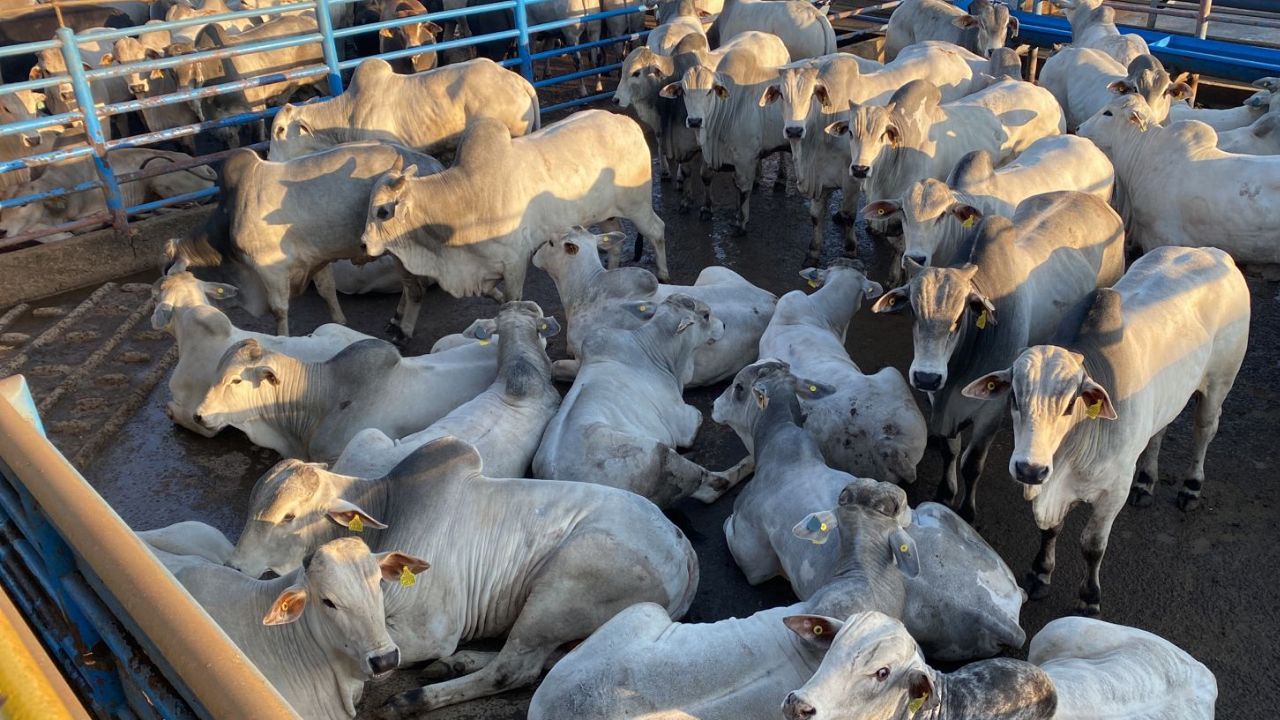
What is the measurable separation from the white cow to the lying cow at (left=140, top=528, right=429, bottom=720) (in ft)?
30.2

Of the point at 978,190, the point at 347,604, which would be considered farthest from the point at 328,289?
the point at 978,190

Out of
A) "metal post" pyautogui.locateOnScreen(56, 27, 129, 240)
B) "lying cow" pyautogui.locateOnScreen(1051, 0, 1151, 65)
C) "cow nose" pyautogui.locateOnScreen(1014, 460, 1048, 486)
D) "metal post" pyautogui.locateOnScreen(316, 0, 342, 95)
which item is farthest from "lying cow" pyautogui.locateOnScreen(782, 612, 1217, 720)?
"metal post" pyautogui.locateOnScreen(316, 0, 342, 95)

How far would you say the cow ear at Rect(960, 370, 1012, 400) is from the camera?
4.99 meters

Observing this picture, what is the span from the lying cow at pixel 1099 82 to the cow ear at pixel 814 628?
6.51 m

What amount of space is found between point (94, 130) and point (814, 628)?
7606mm

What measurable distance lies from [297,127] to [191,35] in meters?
5.36

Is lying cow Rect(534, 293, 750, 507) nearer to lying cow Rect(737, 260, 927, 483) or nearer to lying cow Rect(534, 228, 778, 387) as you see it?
lying cow Rect(534, 228, 778, 387)

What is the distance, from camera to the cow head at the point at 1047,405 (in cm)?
473

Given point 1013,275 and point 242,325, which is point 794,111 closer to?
point 1013,275

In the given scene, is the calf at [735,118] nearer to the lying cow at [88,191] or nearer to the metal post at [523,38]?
the metal post at [523,38]

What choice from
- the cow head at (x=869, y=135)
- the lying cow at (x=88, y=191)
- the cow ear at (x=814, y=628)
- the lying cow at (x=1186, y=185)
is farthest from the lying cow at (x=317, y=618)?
the lying cow at (x=88, y=191)

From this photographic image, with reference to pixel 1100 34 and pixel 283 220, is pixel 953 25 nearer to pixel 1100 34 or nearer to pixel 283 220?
pixel 1100 34

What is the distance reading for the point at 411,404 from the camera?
611 centimetres

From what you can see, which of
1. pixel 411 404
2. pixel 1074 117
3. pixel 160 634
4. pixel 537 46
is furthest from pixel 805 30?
pixel 160 634
